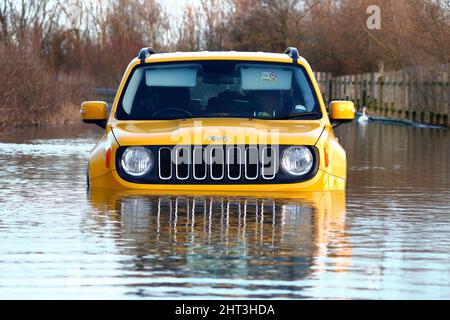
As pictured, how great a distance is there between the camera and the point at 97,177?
558 inches

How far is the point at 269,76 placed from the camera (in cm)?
1549

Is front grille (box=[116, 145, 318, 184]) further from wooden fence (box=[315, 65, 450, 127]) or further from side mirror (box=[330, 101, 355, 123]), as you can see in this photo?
wooden fence (box=[315, 65, 450, 127])

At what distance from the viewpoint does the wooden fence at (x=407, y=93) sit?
49.8 meters

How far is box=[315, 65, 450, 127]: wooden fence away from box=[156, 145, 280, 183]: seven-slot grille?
3371cm

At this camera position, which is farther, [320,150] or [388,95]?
[388,95]

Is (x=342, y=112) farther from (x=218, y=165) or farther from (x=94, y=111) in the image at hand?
(x=94, y=111)

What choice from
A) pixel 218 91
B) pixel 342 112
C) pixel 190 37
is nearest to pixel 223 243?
pixel 342 112

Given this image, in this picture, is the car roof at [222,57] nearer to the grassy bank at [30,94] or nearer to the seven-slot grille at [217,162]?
the seven-slot grille at [217,162]

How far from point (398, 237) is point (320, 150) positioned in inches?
76.0

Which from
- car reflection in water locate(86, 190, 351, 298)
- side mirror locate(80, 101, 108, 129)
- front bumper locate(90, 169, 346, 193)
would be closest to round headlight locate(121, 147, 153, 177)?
front bumper locate(90, 169, 346, 193)

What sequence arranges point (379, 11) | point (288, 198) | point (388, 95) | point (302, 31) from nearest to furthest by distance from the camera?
point (288, 198) → point (388, 95) → point (379, 11) → point (302, 31)

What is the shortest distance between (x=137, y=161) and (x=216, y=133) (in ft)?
2.60
